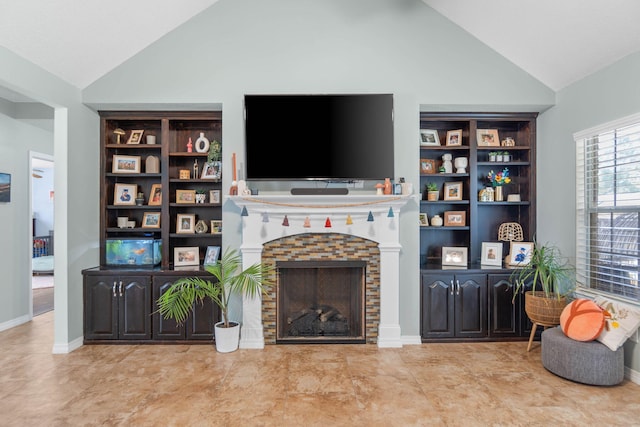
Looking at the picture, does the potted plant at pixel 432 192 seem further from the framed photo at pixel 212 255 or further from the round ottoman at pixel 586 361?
the framed photo at pixel 212 255

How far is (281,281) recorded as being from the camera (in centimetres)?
379

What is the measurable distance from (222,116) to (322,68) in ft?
3.76

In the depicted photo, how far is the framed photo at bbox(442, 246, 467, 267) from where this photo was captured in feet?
13.0

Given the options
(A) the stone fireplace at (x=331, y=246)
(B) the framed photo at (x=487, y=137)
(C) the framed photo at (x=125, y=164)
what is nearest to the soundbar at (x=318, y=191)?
(A) the stone fireplace at (x=331, y=246)

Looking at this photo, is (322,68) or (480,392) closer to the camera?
(480,392)

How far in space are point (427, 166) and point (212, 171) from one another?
2457 millimetres

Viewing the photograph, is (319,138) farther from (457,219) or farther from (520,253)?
(520,253)

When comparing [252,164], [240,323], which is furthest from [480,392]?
[252,164]

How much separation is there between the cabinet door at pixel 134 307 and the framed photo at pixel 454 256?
3158 millimetres

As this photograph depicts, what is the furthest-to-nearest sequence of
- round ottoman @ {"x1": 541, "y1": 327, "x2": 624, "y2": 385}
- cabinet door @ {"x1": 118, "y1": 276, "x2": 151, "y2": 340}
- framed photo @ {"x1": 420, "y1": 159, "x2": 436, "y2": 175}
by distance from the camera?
framed photo @ {"x1": 420, "y1": 159, "x2": 436, "y2": 175} → cabinet door @ {"x1": 118, "y1": 276, "x2": 151, "y2": 340} → round ottoman @ {"x1": 541, "y1": 327, "x2": 624, "y2": 385}

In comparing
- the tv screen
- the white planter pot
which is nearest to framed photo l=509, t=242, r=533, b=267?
the tv screen

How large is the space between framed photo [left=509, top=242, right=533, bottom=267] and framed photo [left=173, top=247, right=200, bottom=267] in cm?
345

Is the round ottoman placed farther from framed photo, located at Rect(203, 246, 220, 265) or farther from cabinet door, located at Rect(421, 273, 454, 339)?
framed photo, located at Rect(203, 246, 220, 265)

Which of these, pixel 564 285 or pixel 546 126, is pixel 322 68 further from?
pixel 564 285
